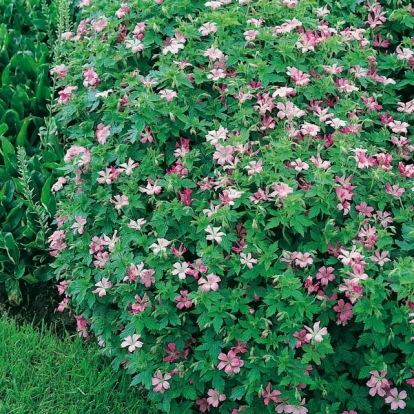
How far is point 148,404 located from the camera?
3137mm

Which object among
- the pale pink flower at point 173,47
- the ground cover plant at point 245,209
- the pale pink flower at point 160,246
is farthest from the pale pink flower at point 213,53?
the pale pink flower at point 160,246

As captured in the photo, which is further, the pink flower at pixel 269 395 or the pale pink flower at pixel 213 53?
the pale pink flower at pixel 213 53

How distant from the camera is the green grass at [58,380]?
10.2ft

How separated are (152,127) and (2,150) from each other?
1447 mm

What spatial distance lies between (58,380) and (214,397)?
2.76ft

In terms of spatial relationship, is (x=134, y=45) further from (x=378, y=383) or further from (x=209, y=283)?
(x=378, y=383)

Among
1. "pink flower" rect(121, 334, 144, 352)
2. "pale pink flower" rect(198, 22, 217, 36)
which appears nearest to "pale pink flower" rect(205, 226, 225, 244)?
"pink flower" rect(121, 334, 144, 352)

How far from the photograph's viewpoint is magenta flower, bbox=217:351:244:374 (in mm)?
2648

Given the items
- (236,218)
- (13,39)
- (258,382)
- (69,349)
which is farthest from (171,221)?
(13,39)

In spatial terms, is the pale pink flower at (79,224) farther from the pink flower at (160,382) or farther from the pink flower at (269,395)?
the pink flower at (269,395)

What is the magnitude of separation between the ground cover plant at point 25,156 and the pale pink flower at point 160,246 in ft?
3.40

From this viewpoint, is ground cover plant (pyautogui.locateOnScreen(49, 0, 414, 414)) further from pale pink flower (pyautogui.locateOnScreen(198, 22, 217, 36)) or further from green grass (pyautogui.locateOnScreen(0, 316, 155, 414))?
green grass (pyautogui.locateOnScreen(0, 316, 155, 414))

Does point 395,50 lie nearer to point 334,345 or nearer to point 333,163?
point 333,163

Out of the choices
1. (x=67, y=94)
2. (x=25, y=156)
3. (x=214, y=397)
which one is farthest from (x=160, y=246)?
(x=25, y=156)
